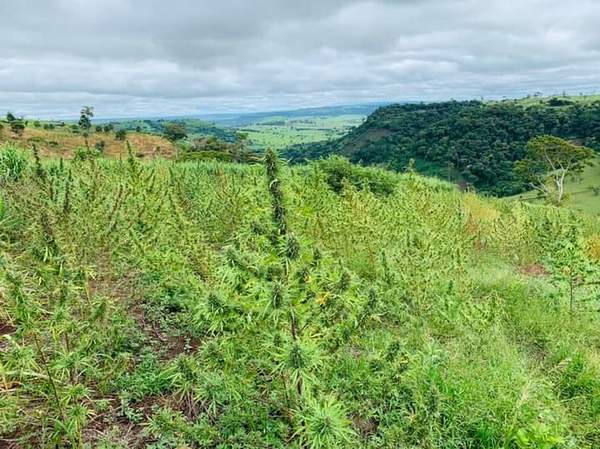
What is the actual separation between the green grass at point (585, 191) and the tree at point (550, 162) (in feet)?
6.88

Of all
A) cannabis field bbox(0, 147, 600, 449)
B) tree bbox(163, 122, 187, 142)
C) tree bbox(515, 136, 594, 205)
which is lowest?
tree bbox(515, 136, 594, 205)

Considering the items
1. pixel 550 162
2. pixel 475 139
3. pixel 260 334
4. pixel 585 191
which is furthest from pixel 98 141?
pixel 585 191

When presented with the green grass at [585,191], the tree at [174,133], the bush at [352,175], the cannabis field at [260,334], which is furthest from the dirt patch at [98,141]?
the green grass at [585,191]

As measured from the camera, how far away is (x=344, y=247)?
586cm

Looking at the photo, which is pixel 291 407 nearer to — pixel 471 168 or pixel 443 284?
pixel 443 284

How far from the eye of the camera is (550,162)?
37906 millimetres

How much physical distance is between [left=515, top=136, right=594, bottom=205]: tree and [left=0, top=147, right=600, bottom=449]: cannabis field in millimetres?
34971

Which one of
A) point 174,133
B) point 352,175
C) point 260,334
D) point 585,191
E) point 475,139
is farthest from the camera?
point 475,139

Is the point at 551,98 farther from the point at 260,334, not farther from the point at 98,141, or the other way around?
the point at 260,334

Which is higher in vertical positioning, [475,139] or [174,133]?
[174,133]

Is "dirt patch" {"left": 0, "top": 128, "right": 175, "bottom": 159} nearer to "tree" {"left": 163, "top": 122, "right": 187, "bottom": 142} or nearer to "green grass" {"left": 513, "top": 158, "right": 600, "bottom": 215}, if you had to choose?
"tree" {"left": 163, "top": 122, "right": 187, "bottom": 142}

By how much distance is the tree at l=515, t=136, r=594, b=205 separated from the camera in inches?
1416

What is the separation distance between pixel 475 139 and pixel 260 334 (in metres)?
58.7

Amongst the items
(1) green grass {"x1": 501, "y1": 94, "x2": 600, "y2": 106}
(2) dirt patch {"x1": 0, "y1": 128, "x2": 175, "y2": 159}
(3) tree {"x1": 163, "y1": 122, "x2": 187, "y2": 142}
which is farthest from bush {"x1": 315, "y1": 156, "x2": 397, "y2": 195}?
(1) green grass {"x1": 501, "y1": 94, "x2": 600, "y2": 106}
